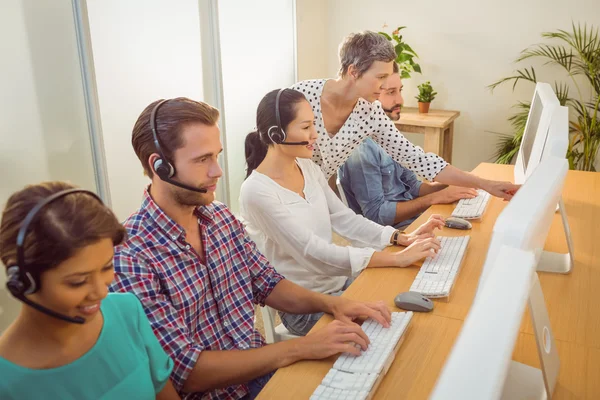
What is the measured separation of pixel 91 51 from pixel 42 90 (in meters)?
0.31

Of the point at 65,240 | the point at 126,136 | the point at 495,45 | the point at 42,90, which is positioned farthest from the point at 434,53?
the point at 65,240

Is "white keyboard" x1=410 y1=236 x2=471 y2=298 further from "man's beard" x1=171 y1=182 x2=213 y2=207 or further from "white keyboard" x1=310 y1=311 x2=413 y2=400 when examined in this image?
"man's beard" x1=171 y1=182 x2=213 y2=207

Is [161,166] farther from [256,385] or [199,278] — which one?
[256,385]

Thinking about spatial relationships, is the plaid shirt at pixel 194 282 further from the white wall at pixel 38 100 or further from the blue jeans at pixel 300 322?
the white wall at pixel 38 100

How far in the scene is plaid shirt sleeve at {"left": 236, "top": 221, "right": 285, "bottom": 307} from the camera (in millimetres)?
1426

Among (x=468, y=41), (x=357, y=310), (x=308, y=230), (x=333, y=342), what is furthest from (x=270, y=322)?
(x=468, y=41)

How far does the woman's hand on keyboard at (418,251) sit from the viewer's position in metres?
1.62

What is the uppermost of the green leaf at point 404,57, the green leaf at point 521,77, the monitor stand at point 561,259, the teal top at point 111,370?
the green leaf at point 404,57

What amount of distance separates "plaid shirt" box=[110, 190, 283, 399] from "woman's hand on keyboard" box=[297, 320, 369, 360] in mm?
216

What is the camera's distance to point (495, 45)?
13.5 ft

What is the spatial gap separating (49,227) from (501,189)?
67.3 inches

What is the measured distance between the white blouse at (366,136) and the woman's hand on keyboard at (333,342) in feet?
3.84

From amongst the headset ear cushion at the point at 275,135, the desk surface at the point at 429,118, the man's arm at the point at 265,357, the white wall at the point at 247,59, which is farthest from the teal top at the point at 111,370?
the desk surface at the point at 429,118

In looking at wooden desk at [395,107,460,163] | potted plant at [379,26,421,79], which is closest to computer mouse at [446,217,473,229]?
wooden desk at [395,107,460,163]
